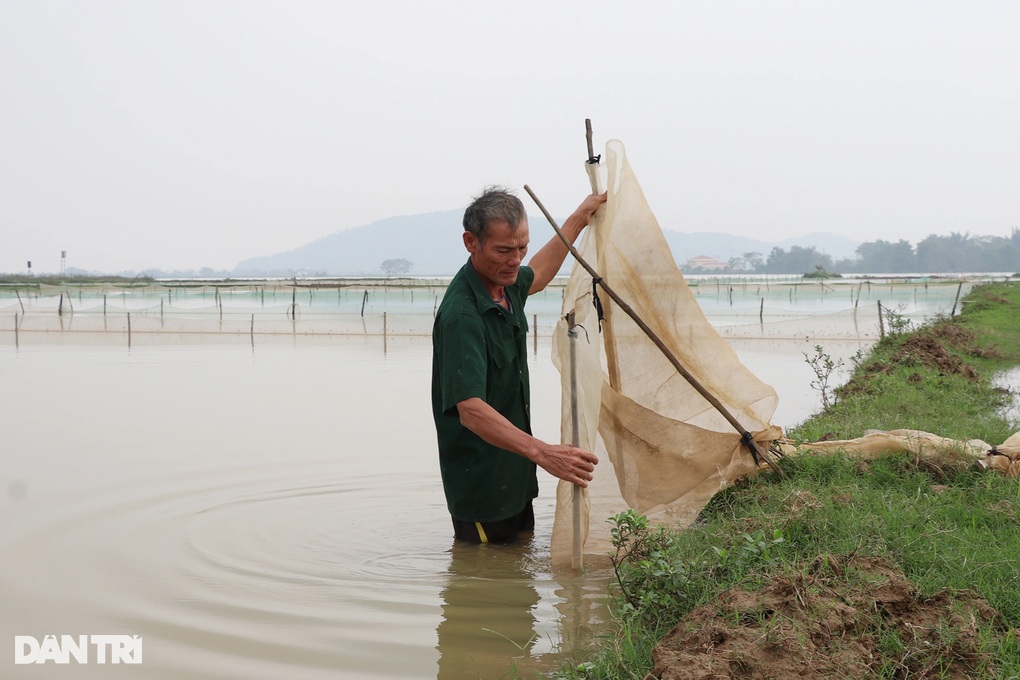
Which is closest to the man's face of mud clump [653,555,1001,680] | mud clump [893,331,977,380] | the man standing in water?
the man standing in water

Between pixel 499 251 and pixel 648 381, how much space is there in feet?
3.34

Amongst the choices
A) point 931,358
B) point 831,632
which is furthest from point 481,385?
point 931,358

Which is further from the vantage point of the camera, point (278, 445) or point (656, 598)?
point (278, 445)

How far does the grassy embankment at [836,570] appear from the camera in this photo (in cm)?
239

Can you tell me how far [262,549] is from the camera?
4.75 meters

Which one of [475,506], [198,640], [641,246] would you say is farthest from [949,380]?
[198,640]

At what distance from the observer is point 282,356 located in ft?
58.6

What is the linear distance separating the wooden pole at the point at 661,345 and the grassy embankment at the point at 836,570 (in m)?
0.24

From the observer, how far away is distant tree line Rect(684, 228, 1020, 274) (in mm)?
143875

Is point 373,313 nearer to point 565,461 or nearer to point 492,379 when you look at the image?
point 492,379

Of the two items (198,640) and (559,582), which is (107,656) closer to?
(198,640)

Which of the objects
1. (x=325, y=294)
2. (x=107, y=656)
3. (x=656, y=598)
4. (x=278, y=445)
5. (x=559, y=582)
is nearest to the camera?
(x=656, y=598)

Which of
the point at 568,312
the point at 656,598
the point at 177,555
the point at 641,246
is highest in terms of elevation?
the point at 641,246

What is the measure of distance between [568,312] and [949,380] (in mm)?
5744
